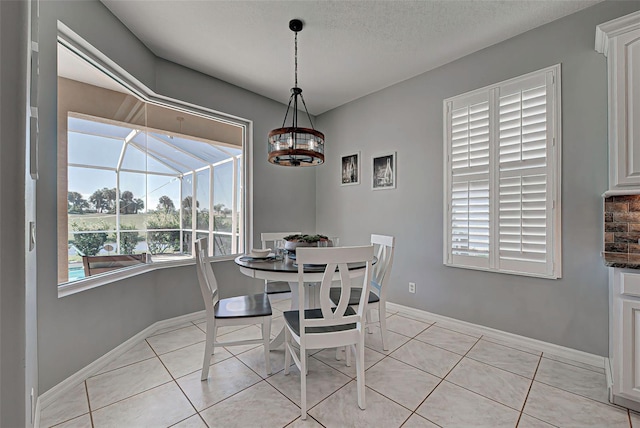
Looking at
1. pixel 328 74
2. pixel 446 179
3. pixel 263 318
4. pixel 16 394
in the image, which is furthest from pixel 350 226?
pixel 16 394

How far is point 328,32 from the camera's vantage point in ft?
8.08

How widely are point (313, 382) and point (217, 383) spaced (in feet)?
2.24

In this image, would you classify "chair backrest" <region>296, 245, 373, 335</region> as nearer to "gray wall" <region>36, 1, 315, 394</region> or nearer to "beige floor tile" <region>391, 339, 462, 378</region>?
"beige floor tile" <region>391, 339, 462, 378</region>

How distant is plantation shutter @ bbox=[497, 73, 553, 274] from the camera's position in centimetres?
236

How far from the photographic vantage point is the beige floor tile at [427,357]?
2.12 meters

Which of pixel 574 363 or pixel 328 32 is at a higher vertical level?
pixel 328 32

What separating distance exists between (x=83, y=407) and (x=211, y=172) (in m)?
2.52

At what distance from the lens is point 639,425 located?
155cm

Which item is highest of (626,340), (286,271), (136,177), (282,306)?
(136,177)

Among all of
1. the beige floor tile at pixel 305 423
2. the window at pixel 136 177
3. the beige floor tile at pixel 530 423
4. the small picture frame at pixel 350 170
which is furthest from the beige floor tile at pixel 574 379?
the window at pixel 136 177

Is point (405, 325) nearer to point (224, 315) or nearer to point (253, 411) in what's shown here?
point (253, 411)

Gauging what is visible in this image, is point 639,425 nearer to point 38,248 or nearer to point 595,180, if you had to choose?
point 595,180

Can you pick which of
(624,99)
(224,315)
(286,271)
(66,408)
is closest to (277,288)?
(224,315)

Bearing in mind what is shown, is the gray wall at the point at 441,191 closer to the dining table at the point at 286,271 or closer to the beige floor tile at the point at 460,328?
the beige floor tile at the point at 460,328
